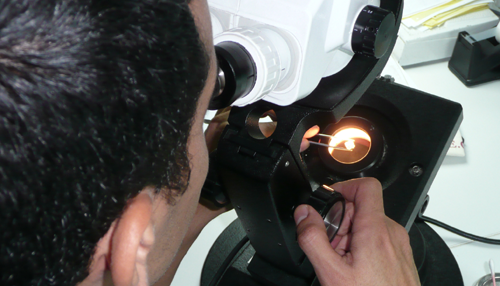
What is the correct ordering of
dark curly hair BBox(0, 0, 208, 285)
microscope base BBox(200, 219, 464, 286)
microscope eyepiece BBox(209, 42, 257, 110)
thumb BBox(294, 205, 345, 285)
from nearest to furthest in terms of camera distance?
dark curly hair BBox(0, 0, 208, 285), microscope eyepiece BBox(209, 42, 257, 110), thumb BBox(294, 205, 345, 285), microscope base BBox(200, 219, 464, 286)

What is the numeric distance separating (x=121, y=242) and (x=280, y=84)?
0.77 feet

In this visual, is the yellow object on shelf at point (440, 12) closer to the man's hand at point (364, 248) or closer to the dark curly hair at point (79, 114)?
the man's hand at point (364, 248)

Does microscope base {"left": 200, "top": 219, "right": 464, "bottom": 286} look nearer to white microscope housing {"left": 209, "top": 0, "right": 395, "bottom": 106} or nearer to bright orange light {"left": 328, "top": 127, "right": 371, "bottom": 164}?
bright orange light {"left": 328, "top": 127, "right": 371, "bottom": 164}

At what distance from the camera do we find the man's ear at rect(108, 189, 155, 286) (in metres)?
0.33

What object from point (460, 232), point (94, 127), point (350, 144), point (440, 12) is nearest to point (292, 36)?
point (94, 127)

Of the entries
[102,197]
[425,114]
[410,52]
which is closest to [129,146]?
[102,197]

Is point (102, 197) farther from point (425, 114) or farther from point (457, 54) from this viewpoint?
point (457, 54)

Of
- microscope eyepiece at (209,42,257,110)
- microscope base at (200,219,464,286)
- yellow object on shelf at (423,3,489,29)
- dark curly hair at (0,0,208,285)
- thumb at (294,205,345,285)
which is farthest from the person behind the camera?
yellow object on shelf at (423,3,489,29)

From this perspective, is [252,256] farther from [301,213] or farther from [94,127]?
[94,127]

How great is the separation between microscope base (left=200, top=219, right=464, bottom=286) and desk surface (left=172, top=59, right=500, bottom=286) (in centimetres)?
3

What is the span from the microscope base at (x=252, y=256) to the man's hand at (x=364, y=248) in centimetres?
13

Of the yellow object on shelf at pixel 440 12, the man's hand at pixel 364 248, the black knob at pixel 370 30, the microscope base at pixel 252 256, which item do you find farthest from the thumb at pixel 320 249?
A: the yellow object on shelf at pixel 440 12

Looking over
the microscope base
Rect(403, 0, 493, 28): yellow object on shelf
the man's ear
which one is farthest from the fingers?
Rect(403, 0, 493, 28): yellow object on shelf

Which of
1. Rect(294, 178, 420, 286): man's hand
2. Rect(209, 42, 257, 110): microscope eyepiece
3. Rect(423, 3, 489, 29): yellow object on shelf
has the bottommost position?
Rect(294, 178, 420, 286): man's hand
